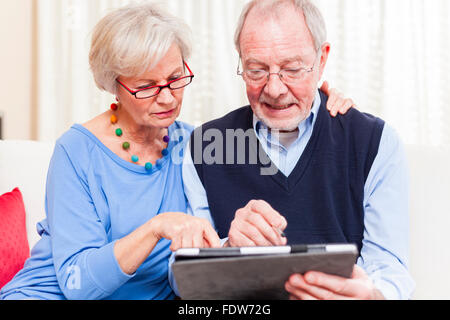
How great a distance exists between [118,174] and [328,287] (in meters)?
0.75

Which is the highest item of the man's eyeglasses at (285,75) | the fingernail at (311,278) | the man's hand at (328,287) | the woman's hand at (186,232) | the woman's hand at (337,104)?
the man's eyeglasses at (285,75)

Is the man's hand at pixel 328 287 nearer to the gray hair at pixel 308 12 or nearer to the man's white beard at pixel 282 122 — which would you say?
the man's white beard at pixel 282 122

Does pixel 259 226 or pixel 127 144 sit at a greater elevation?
pixel 127 144

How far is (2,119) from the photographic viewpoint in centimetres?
279

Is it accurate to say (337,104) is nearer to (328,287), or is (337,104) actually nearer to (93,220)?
(328,287)

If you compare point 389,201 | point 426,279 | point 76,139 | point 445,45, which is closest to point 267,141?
point 389,201

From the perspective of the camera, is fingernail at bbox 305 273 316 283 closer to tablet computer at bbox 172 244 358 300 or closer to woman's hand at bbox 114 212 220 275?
tablet computer at bbox 172 244 358 300

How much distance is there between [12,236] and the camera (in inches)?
67.4

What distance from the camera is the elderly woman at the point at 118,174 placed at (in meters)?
1.36

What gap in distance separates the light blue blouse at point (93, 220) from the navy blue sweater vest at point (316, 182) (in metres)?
0.16

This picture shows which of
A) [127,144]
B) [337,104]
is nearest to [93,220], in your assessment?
[127,144]

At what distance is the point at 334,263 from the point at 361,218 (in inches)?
21.0

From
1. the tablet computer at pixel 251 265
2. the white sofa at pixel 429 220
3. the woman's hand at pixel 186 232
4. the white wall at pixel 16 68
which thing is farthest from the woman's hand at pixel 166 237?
the white wall at pixel 16 68

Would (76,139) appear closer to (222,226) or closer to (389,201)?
(222,226)
